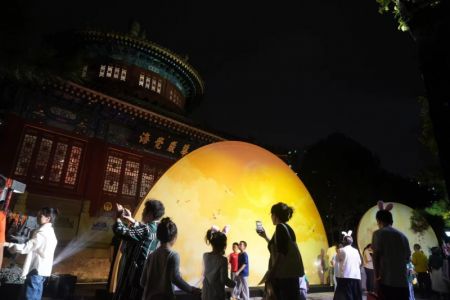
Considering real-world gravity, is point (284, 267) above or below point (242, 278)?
above

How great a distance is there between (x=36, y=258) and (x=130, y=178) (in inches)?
351


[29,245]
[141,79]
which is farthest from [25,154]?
[29,245]

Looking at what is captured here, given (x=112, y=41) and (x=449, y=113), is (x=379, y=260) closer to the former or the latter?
(x=449, y=113)

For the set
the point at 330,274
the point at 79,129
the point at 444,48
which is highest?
the point at 79,129

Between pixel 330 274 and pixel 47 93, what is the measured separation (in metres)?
12.8

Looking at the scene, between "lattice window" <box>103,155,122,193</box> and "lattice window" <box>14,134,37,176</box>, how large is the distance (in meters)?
2.75

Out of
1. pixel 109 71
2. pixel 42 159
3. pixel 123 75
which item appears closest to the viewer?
pixel 42 159

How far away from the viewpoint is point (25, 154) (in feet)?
35.5

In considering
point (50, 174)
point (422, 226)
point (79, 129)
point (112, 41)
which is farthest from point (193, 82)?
point (422, 226)

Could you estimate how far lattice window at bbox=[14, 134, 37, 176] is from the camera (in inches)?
416

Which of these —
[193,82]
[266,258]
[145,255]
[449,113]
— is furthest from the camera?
[193,82]

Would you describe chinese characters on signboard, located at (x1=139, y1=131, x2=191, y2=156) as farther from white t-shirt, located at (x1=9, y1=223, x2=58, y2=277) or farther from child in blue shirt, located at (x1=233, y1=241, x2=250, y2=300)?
white t-shirt, located at (x1=9, y1=223, x2=58, y2=277)

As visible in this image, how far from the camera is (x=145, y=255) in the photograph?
11.8 ft

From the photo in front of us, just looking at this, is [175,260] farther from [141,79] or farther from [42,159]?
[141,79]
